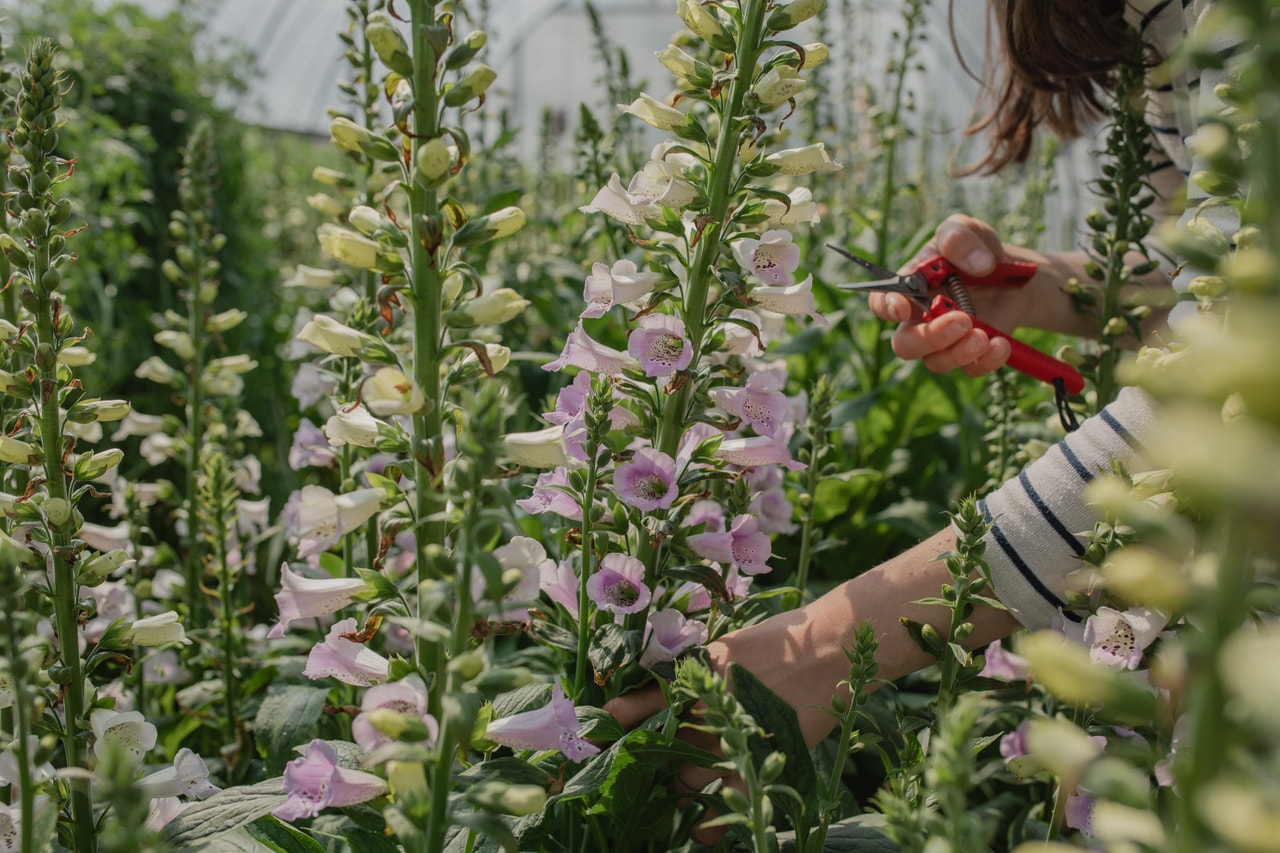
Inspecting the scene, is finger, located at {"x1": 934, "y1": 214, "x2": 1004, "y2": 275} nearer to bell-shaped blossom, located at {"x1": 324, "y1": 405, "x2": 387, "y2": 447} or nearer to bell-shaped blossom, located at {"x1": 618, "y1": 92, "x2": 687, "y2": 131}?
bell-shaped blossom, located at {"x1": 618, "y1": 92, "x2": 687, "y2": 131}

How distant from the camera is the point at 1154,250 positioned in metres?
2.18

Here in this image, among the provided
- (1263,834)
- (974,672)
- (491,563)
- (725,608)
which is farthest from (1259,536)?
(725,608)

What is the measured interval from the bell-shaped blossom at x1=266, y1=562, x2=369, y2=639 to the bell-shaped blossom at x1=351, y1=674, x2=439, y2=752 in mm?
148

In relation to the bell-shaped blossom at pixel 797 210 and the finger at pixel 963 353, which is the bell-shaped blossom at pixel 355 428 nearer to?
the bell-shaped blossom at pixel 797 210

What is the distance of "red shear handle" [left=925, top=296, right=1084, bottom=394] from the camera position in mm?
1701

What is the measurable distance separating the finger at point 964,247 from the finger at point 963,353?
0.20 metres

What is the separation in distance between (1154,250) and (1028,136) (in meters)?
0.45

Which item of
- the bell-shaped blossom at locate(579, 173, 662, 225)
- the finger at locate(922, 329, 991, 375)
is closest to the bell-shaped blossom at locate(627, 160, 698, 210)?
the bell-shaped blossom at locate(579, 173, 662, 225)

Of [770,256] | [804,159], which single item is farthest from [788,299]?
[804,159]

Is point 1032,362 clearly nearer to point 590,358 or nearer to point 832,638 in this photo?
point 832,638

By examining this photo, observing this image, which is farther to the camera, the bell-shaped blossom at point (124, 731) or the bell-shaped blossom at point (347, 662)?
→ the bell-shaped blossom at point (124, 731)

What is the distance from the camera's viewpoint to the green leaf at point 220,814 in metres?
0.91

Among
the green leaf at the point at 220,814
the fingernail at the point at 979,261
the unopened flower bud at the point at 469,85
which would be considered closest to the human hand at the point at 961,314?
the fingernail at the point at 979,261

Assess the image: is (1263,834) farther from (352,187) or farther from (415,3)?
(352,187)
